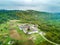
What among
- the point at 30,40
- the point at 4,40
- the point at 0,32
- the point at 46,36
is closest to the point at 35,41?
the point at 30,40

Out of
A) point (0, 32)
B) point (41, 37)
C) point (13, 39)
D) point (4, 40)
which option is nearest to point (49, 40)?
point (41, 37)

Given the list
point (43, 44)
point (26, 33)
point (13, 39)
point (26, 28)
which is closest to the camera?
point (43, 44)

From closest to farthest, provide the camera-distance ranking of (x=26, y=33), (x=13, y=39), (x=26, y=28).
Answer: (x=13, y=39) < (x=26, y=33) < (x=26, y=28)

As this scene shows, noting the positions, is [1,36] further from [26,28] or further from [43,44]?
[43,44]

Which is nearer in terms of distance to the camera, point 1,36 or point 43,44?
point 43,44

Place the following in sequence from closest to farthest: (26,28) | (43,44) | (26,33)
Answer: (43,44) → (26,33) → (26,28)

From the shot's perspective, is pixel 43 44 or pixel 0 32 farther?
pixel 0 32

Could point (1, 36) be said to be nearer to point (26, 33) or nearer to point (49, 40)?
point (26, 33)

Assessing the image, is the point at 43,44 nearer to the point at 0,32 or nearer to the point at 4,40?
the point at 4,40
